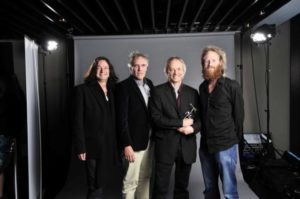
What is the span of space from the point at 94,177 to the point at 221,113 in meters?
1.24

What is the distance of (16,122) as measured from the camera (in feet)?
9.58

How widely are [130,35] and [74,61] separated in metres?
0.88

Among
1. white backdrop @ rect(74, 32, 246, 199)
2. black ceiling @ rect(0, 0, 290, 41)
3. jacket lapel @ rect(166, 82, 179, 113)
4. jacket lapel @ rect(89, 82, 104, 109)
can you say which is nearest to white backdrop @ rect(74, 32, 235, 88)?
white backdrop @ rect(74, 32, 246, 199)

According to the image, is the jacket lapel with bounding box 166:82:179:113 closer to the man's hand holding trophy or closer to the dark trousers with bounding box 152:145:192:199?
the man's hand holding trophy

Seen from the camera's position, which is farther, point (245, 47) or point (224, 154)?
point (245, 47)

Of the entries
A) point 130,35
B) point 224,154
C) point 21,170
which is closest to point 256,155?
point 224,154

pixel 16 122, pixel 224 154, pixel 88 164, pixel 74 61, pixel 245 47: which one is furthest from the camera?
pixel 245 47

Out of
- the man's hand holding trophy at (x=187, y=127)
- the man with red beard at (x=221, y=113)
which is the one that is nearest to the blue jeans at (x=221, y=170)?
the man with red beard at (x=221, y=113)

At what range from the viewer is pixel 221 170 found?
8.11 feet

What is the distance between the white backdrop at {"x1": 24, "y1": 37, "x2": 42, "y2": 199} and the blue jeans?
1.49 meters

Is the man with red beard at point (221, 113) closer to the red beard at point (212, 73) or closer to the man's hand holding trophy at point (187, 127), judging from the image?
the red beard at point (212, 73)

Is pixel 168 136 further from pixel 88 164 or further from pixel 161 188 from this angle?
pixel 88 164

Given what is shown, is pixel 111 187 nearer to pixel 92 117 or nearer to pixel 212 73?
pixel 92 117

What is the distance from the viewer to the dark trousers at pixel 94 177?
259 cm
